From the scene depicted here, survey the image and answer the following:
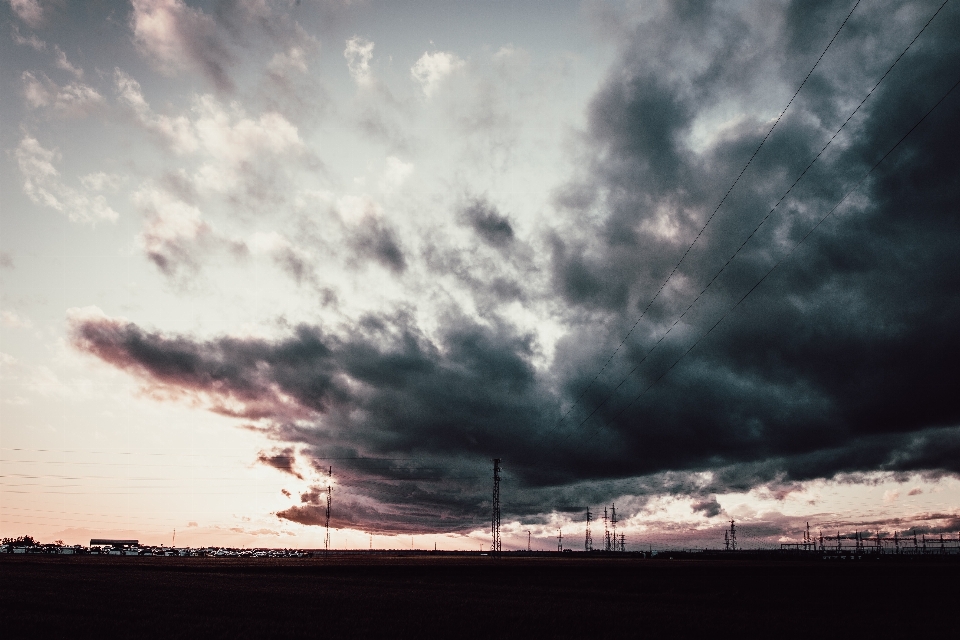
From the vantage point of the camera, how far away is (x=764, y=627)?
40094mm

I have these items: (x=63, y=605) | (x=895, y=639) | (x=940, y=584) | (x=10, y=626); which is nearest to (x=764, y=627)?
(x=895, y=639)

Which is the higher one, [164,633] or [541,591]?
[164,633]

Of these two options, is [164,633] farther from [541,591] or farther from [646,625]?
[541,591]

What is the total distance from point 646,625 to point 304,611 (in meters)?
24.3

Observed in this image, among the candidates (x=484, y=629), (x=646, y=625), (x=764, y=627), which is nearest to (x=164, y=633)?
(x=484, y=629)

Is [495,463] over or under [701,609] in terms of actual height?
over

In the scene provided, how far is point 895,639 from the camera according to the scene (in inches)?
1427

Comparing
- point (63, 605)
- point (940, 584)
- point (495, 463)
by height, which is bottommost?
point (940, 584)

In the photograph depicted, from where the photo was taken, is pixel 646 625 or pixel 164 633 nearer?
pixel 164 633

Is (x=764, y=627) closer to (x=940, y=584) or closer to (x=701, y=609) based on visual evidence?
(x=701, y=609)

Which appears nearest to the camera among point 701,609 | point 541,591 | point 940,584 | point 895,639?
point 895,639

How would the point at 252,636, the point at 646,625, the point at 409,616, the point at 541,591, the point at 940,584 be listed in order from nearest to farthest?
1. the point at 252,636
2. the point at 646,625
3. the point at 409,616
4. the point at 541,591
5. the point at 940,584

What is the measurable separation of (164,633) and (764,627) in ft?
121

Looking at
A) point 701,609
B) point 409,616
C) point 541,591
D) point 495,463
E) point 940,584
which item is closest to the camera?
point 409,616
